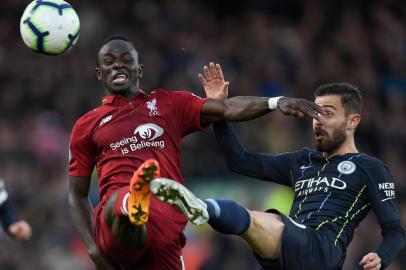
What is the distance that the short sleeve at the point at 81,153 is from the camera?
24.7 ft

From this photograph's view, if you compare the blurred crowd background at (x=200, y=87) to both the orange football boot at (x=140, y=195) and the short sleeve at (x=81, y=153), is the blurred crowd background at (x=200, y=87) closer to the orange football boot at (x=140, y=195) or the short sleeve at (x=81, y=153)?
the short sleeve at (x=81, y=153)

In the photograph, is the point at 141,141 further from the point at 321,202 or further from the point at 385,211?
the point at 385,211

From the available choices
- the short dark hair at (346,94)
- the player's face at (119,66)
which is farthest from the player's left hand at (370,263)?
the player's face at (119,66)

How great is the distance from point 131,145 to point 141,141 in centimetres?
8

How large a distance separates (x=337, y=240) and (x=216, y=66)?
161 cm

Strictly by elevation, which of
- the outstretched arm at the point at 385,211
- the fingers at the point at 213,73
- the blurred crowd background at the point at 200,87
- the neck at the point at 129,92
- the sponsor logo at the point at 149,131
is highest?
the fingers at the point at 213,73

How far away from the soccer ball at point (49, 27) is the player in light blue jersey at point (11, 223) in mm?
1493

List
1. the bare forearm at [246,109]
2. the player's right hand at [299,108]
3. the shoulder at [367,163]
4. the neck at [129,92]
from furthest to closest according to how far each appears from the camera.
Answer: the shoulder at [367,163] → the neck at [129,92] → the bare forearm at [246,109] → the player's right hand at [299,108]

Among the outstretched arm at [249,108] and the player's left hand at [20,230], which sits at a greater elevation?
the outstretched arm at [249,108]

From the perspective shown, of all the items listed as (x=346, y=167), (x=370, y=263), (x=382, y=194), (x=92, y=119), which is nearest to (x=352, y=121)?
(x=346, y=167)

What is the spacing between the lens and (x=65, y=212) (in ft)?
44.5

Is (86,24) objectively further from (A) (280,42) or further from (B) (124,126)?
(B) (124,126)

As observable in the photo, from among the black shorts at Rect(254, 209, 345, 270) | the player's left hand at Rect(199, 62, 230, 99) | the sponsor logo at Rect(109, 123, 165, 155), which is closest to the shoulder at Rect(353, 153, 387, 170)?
the black shorts at Rect(254, 209, 345, 270)

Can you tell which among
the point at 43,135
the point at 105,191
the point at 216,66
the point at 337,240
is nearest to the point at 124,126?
the point at 105,191
